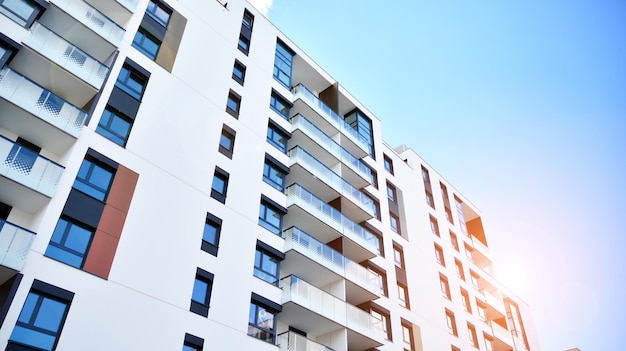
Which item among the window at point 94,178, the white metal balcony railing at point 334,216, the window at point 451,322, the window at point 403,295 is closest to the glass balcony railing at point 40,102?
the window at point 94,178

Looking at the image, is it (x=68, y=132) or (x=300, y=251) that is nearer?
(x=68, y=132)

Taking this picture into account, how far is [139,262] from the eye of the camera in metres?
18.9

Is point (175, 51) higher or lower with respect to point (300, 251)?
higher

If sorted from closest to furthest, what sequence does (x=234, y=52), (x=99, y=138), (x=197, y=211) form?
(x=99, y=138) → (x=197, y=211) → (x=234, y=52)

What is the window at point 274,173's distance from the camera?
91.7ft

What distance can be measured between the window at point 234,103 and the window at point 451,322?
2119 centimetres

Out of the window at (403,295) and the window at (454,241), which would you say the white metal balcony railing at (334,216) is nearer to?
the window at (403,295)

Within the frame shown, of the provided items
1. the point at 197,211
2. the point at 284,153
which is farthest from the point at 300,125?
the point at 197,211

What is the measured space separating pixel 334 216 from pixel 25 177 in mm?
17066

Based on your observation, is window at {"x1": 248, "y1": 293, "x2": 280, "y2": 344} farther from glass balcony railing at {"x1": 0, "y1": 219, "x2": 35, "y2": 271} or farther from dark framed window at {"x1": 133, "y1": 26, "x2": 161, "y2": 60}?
dark framed window at {"x1": 133, "y1": 26, "x2": 161, "y2": 60}

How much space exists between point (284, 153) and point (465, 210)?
26.9 meters

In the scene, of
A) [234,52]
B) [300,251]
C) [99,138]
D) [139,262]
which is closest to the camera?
[139,262]

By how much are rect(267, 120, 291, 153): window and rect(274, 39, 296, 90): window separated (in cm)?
418

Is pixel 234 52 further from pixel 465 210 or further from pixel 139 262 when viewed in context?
pixel 465 210
